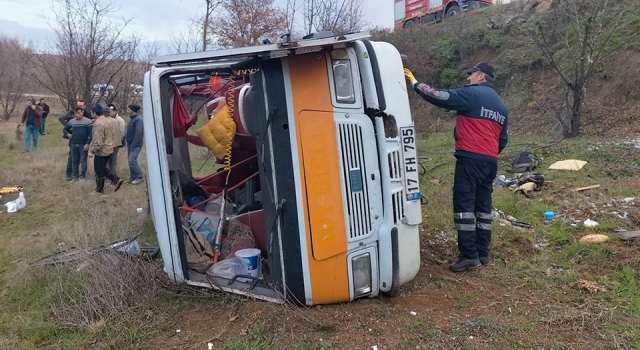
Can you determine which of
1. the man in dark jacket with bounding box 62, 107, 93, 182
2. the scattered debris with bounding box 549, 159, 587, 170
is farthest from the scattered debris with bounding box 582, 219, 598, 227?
the man in dark jacket with bounding box 62, 107, 93, 182

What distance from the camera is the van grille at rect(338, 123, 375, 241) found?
3154 mm

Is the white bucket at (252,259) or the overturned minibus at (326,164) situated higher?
the overturned minibus at (326,164)

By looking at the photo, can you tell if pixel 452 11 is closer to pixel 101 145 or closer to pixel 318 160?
pixel 101 145

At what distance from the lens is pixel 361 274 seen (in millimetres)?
3285

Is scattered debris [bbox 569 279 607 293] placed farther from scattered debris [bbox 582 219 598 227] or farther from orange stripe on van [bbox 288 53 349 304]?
orange stripe on van [bbox 288 53 349 304]

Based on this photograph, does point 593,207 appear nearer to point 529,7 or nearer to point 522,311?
point 522,311

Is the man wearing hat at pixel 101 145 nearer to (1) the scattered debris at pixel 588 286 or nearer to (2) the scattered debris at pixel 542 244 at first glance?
(2) the scattered debris at pixel 542 244

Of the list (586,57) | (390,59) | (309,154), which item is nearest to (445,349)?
(309,154)

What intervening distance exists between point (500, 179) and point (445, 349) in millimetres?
4684

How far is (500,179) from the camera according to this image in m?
7.03

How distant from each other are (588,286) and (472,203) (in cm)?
103

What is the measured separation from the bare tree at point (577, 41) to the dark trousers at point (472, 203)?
7.18 metres

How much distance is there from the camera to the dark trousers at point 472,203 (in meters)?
3.99

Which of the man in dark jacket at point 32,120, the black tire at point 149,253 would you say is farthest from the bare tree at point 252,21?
the black tire at point 149,253
